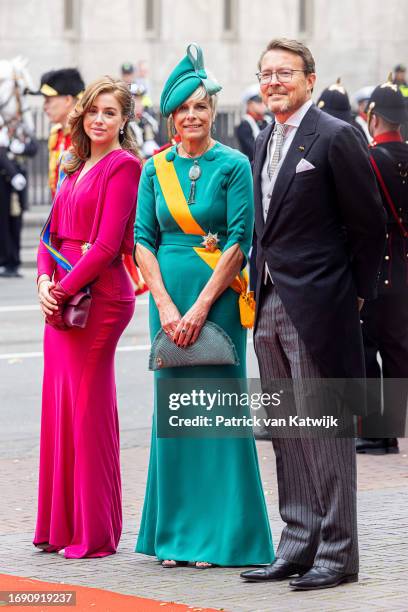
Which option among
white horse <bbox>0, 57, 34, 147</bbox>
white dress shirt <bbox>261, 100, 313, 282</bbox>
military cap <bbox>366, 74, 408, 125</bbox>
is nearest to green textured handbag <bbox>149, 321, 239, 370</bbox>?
white dress shirt <bbox>261, 100, 313, 282</bbox>

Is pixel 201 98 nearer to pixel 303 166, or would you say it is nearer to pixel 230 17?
pixel 303 166

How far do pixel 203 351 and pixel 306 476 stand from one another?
71 centimetres

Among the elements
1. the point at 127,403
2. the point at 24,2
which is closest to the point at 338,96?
the point at 127,403

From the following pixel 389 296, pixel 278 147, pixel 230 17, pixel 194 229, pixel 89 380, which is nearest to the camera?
pixel 278 147

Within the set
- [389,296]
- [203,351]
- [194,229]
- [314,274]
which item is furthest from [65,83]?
[314,274]

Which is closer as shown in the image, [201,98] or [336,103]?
[201,98]

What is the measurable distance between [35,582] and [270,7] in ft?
127

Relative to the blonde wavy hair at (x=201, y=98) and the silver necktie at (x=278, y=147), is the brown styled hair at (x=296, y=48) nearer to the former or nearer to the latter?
the silver necktie at (x=278, y=147)

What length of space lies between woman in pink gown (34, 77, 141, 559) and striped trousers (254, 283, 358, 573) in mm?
1015

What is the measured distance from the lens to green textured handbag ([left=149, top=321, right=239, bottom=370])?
24.0ft

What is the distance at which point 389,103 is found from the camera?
10.1 meters

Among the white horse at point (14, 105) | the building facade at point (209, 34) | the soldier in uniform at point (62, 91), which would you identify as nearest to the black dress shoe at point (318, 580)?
the soldier in uniform at point (62, 91)

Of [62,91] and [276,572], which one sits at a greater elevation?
[62,91]

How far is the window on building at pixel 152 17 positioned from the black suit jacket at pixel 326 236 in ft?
118
